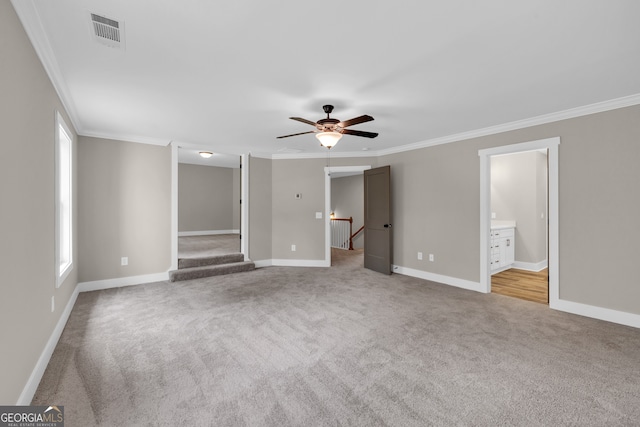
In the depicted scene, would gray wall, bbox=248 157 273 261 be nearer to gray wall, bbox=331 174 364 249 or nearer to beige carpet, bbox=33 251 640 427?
beige carpet, bbox=33 251 640 427

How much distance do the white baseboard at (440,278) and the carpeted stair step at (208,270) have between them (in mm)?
2981

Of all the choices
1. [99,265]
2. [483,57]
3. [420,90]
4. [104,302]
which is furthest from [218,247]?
[483,57]

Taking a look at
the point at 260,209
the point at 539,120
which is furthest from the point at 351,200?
the point at 539,120

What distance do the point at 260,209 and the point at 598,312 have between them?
546 cm

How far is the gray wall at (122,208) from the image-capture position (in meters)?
4.45

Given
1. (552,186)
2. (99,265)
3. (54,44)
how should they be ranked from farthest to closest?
(99,265), (552,186), (54,44)

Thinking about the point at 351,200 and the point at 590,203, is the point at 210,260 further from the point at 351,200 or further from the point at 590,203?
the point at 590,203

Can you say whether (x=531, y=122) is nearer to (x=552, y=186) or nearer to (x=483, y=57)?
(x=552, y=186)

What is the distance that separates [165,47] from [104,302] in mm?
3497

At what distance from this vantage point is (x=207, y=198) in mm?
9516

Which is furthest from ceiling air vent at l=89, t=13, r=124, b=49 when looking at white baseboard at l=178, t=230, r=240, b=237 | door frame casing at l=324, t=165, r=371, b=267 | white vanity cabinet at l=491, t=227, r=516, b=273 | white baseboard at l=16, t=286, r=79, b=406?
white baseboard at l=178, t=230, r=240, b=237

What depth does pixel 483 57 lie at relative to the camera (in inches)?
90.9

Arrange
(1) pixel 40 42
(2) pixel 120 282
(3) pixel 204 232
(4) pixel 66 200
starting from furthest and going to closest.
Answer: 1. (3) pixel 204 232
2. (2) pixel 120 282
3. (4) pixel 66 200
4. (1) pixel 40 42

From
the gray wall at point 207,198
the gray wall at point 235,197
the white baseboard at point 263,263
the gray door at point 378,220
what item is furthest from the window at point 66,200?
the gray wall at point 235,197
